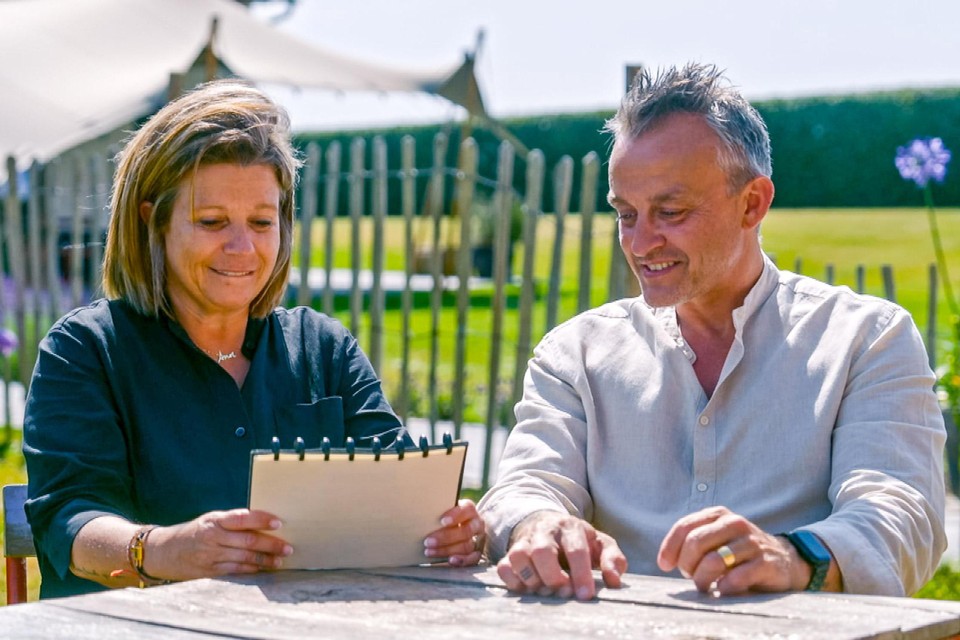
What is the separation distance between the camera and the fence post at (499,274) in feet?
20.7

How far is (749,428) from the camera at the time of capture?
8.30ft

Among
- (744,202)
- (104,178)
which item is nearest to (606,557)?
(744,202)

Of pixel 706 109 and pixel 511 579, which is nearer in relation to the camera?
pixel 511 579

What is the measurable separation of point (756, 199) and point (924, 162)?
10.4 ft

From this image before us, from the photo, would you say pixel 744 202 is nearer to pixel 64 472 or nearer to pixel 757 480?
pixel 757 480

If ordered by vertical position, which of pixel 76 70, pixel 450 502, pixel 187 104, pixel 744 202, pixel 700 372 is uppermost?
pixel 76 70

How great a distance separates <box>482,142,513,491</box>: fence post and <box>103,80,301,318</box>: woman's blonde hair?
3.54 meters

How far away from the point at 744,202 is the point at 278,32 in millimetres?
10425

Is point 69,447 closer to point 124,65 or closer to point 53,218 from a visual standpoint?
point 53,218

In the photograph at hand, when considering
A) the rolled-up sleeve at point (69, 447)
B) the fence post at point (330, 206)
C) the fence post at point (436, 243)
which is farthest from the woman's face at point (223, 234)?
the fence post at point (330, 206)

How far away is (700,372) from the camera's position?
2.67 m

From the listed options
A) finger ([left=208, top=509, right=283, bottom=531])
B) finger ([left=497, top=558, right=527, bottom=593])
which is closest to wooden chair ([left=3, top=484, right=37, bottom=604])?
finger ([left=208, top=509, right=283, bottom=531])

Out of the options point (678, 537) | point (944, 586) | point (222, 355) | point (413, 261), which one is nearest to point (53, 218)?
point (413, 261)

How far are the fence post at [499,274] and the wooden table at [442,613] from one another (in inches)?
172
